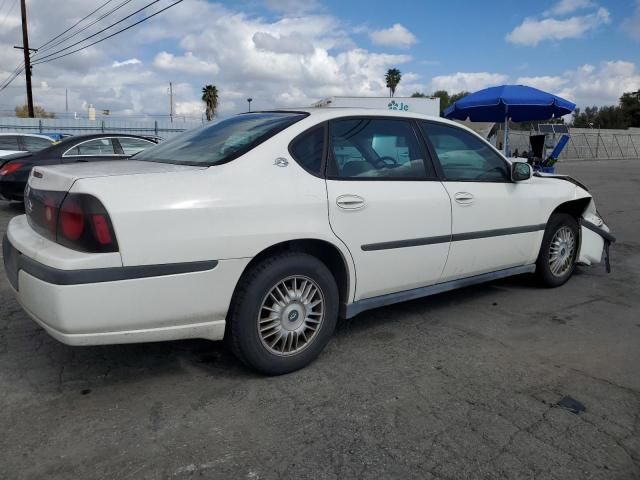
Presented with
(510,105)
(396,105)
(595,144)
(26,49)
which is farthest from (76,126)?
(595,144)

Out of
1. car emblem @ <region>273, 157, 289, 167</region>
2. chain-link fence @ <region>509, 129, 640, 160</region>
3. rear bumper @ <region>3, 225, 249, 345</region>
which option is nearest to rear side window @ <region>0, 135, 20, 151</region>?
rear bumper @ <region>3, 225, 249, 345</region>

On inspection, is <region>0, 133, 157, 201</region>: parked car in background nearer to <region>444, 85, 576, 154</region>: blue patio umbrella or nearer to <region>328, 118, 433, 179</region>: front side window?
<region>328, 118, 433, 179</region>: front side window

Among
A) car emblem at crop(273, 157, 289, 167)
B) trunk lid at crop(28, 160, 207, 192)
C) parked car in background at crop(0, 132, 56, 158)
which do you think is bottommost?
parked car in background at crop(0, 132, 56, 158)

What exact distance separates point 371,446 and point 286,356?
2.77 feet

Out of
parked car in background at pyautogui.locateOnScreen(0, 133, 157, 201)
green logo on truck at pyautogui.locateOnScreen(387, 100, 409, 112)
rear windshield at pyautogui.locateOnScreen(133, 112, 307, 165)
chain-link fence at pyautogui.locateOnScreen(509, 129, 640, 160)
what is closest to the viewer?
rear windshield at pyautogui.locateOnScreen(133, 112, 307, 165)

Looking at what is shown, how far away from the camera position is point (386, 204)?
11.1 feet

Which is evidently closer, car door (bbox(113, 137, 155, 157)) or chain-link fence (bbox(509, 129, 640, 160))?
car door (bbox(113, 137, 155, 157))

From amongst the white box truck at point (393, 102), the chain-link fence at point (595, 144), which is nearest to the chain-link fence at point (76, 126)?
the white box truck at point (393, 102)

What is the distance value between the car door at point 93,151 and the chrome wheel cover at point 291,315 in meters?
6.38

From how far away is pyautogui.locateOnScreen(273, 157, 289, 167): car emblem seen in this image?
3.05 metres

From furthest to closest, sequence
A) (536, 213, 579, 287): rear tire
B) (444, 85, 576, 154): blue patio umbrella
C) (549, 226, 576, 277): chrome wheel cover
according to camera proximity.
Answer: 1. (444, 85, 576, 154): blue patio umbrella
2. (549, 226, 576, 277): chrome wheel cover
3. (536, 213, 579, 287): rear tire

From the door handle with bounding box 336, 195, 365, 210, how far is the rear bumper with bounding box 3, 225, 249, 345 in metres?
0.74

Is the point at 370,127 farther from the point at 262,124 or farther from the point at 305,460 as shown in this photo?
the point at 305,460

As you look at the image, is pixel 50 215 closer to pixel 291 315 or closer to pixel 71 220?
pixel 71 220
